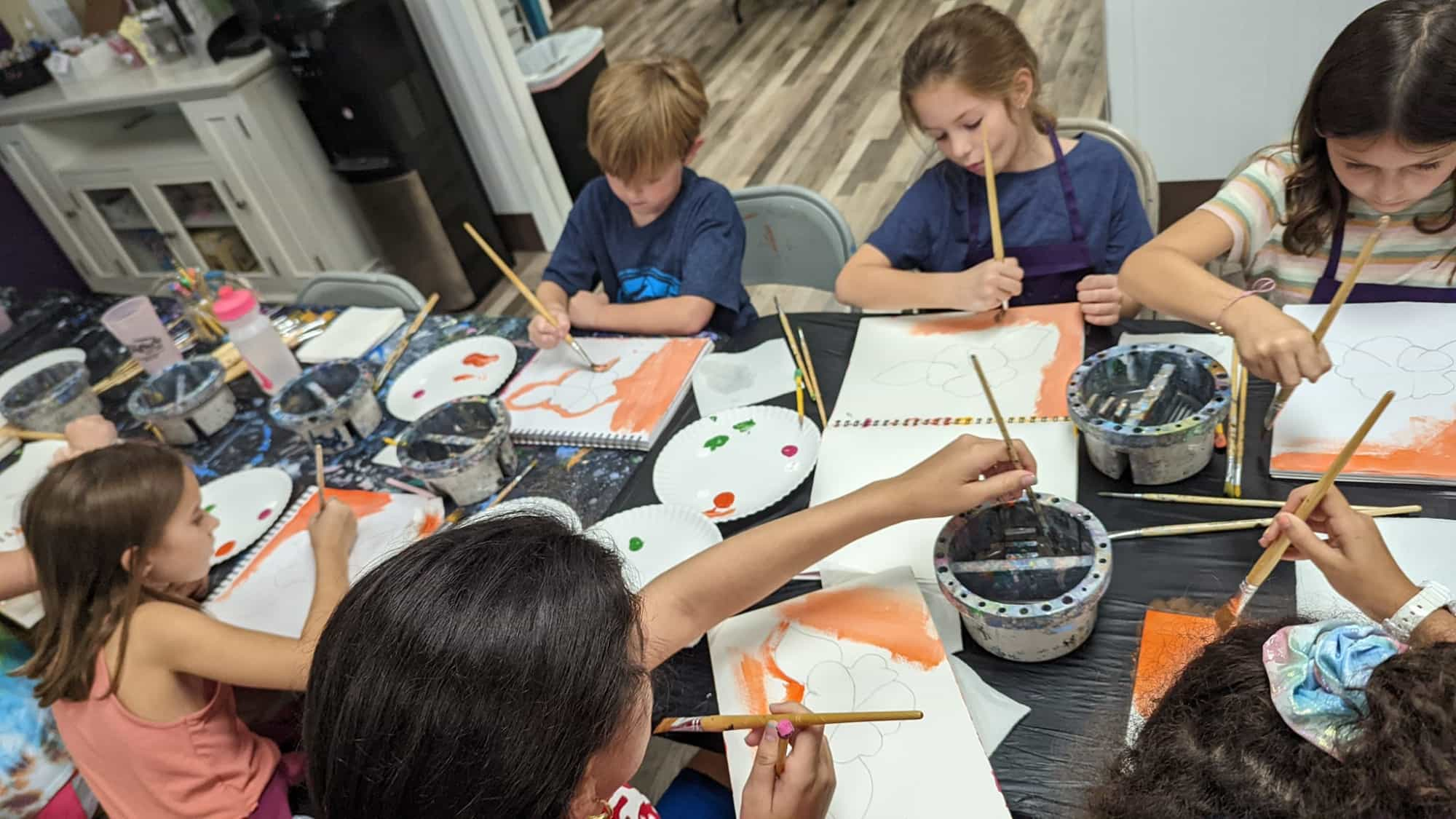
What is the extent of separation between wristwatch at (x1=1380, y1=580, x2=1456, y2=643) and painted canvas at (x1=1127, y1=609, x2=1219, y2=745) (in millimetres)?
131

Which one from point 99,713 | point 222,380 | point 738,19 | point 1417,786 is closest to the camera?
point 1417,786

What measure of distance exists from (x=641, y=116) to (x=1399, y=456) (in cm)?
117

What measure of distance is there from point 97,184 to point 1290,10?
4.10 m

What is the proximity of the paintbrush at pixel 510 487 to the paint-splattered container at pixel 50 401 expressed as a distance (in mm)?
980

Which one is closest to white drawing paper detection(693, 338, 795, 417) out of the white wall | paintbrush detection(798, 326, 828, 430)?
paintbrush detection(798, 326, 828, 430)

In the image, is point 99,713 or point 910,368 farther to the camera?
point 910,368

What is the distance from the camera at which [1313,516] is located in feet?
2.62

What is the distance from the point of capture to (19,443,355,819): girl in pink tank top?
104 centimetres

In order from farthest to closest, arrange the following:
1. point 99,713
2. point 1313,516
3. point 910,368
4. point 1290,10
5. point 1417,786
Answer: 1. point 1290,10
2. point 910,368
3. point 99,713
4. point 1313,516
5. point 1417,786

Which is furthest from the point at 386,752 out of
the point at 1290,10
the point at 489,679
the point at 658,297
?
the point at 1290,10

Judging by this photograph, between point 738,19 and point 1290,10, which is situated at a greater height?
point 1290,10

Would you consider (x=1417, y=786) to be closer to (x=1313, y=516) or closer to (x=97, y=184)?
(x=1313, y=516)

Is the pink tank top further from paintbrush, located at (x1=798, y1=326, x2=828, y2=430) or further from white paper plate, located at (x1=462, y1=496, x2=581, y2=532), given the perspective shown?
paintbrush, located at (x1=798, y1=326, x2=828, y2=430)

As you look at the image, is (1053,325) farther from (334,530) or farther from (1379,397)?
(334,530)
